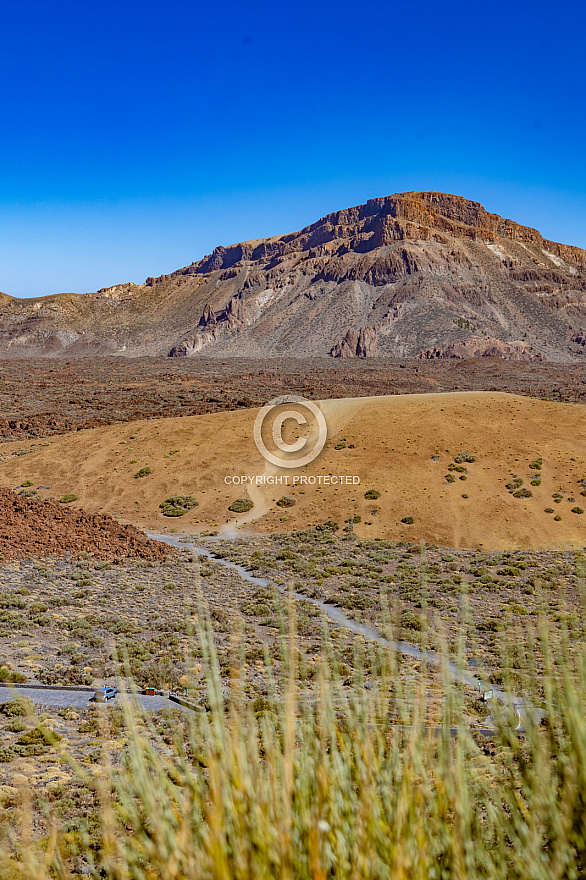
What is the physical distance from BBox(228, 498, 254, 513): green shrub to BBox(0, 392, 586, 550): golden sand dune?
1.24 feet

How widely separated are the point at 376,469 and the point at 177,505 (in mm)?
11401

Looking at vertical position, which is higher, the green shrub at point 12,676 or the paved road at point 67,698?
the green shrub at point 12,676

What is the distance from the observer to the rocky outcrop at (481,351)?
4690 inches

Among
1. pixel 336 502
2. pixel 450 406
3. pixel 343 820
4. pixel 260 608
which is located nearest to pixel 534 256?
pixel 450 406

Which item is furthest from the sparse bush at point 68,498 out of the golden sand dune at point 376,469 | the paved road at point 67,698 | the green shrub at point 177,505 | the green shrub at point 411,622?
the green shrub at point 411,622

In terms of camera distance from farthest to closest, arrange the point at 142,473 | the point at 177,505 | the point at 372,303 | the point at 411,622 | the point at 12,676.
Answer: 1. the point at 372,303
2. the point at 142,473
3. the point at 177,505
4. the point at 411,622
5. the point at 12,676

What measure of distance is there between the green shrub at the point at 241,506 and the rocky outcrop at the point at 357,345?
96258mm

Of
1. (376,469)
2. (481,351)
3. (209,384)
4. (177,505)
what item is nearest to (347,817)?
(177,505)

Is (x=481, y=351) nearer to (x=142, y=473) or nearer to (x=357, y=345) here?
(x=357, y=345)

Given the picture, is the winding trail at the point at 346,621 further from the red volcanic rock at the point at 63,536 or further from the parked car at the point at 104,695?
the parked car at the point at 104,695

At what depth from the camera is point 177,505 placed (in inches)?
1233

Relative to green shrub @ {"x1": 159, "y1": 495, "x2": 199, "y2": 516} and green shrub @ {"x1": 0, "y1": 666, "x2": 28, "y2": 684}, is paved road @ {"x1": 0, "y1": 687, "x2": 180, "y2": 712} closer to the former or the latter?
green shrub @ {"x1": 0, "y1": 666, "x2": 28, "y2": 684}

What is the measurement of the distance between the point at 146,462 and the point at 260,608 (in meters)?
20.7

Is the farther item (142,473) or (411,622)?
(142,473)
